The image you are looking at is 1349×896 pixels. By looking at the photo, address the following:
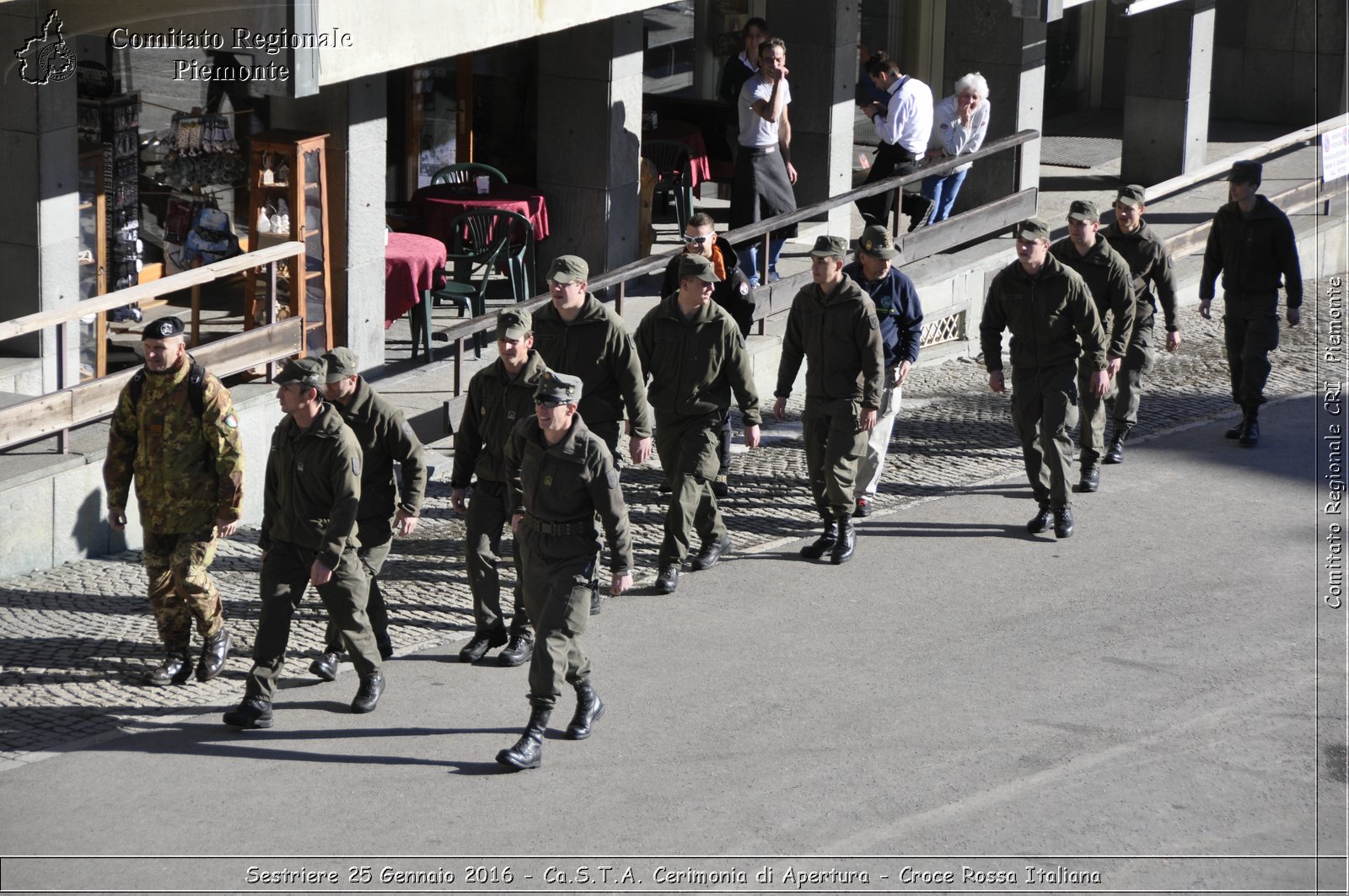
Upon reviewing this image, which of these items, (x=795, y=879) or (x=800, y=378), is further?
(x=800, y=378)

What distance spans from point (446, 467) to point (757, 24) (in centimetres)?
579

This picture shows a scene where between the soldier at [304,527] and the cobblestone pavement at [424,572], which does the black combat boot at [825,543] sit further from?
the soldier at [304,527]

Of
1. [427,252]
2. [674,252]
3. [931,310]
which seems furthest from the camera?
[931,310]

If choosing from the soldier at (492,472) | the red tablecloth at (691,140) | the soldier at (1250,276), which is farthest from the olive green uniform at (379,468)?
the red tablecloth at (691,140)

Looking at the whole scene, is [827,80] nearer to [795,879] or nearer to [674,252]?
[674,252]

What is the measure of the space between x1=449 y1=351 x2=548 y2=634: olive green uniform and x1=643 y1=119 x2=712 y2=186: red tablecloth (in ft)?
24.2

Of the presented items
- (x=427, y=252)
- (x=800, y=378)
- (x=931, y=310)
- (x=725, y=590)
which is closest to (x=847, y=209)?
(x=931, y=310)

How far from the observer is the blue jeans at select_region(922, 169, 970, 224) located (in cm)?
1538

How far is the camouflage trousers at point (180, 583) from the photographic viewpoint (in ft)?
27.8

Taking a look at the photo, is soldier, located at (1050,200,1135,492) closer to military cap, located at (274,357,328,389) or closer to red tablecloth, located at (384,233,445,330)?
red tablecloth, located at (384,233,445,330)

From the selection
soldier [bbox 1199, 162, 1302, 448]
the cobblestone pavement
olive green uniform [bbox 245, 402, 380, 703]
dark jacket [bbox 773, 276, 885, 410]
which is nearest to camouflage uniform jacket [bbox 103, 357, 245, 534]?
olive green uniform [bbox 245, 402, 380, 703]

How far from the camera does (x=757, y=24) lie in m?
15.4

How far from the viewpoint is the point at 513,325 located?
8695mm

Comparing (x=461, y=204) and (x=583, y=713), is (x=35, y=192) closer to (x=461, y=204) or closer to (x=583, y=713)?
(x=461, y=204)
